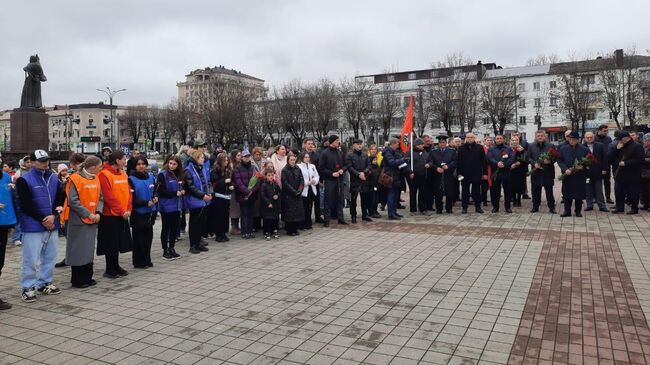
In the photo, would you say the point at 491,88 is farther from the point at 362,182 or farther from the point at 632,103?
the point at 362,182

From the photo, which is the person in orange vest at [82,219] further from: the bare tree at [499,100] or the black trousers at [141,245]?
the bare tree at [499,100]

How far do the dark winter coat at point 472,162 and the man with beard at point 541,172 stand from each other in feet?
4.19

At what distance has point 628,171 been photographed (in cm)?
1173

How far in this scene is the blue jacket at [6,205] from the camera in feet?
19.5

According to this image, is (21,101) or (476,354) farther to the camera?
(21,101)

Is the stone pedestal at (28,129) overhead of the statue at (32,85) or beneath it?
beneath

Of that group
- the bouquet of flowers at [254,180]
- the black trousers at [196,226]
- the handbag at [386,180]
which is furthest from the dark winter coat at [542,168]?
the black trousers at [196,226]

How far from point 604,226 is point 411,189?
474 centimetres

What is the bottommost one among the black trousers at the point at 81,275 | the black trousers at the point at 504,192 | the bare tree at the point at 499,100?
the black trousers at the point at 81,275

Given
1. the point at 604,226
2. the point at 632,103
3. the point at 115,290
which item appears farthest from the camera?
the point at 632,103

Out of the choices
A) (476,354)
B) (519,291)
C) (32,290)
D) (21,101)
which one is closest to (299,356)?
(476,354)

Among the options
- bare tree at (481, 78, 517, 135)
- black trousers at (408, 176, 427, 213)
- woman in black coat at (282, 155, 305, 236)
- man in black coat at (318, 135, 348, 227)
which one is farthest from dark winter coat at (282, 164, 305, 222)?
bare tree at (481, 78, 517, 135)

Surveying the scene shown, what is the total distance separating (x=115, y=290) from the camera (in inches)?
258

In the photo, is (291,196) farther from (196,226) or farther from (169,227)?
(169,227)
